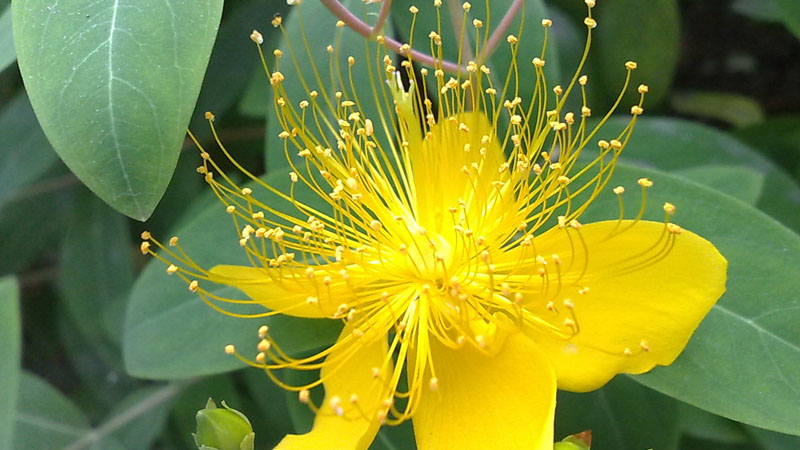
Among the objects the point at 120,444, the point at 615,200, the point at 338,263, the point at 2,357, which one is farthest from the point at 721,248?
the point at 120,444

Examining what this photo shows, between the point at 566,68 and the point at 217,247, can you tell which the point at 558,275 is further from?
the point at 566,68

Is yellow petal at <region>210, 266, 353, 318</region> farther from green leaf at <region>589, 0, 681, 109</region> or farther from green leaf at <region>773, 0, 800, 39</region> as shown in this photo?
green leaf at <region>589, 0, 681, 109</region>

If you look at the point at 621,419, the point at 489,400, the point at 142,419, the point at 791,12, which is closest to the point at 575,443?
the point at 489,400

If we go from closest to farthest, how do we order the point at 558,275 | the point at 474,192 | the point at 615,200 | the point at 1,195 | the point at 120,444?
the point at 558,275, the point at 474,192, the point at 615,200, the point at 120,444, the point at 1,195

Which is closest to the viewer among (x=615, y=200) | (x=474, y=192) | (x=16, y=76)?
(x=474, y=192)

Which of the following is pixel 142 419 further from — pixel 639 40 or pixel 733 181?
pixel 639 40

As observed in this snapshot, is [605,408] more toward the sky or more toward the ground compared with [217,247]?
more toward the ground

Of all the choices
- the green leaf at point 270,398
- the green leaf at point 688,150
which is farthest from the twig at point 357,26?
the green leaf at point 270,398
